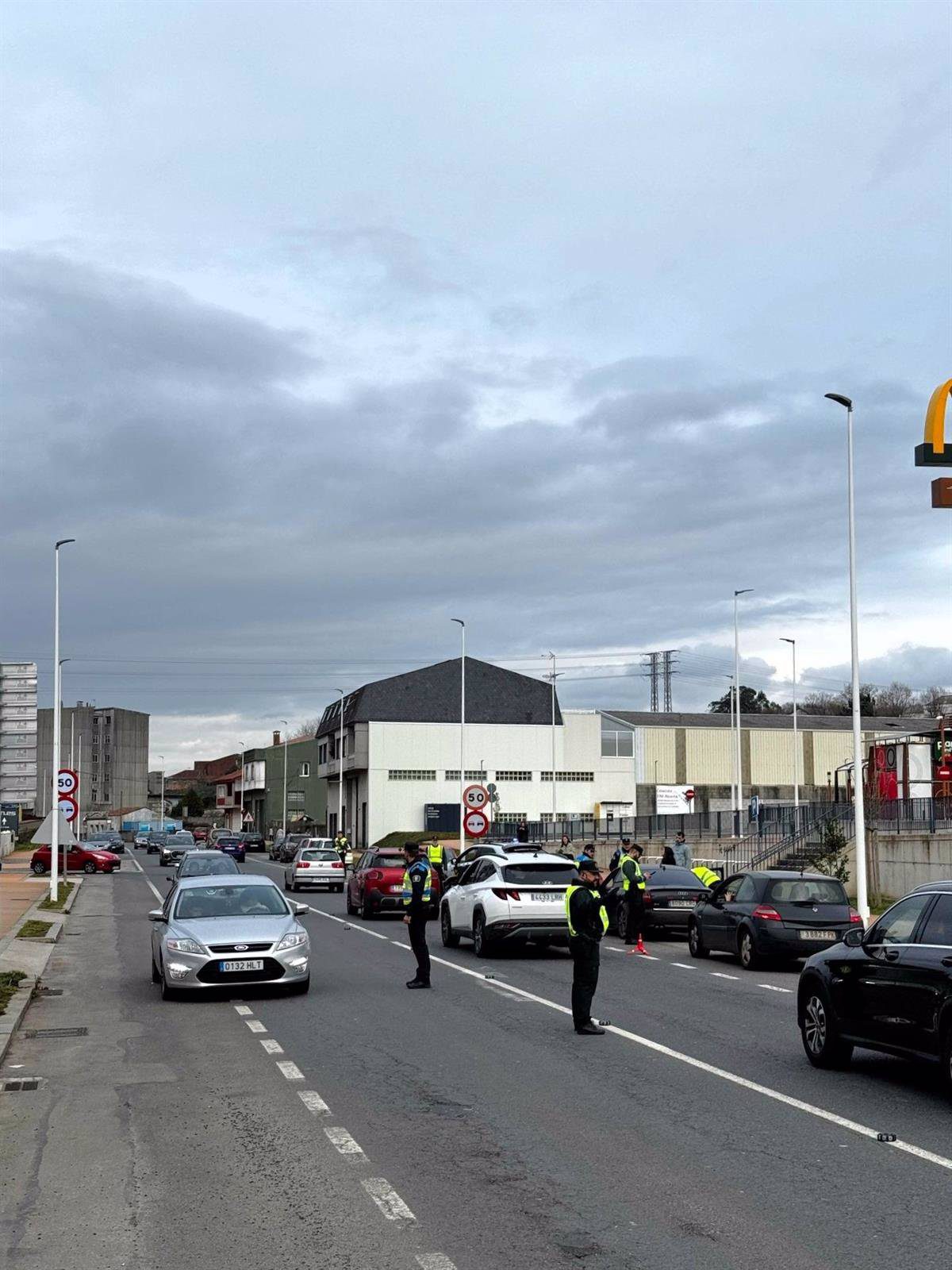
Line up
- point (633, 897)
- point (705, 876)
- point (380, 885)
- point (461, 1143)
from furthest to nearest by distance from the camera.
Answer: point (380, 885) → point (705, 876) → point (633, 897) → point (461, 1143)

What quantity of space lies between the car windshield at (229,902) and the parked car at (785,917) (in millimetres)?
6993

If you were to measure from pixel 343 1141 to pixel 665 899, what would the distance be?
1885cm

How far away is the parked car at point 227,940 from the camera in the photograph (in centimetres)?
1616

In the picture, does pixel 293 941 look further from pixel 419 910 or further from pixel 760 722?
pixel 760 722

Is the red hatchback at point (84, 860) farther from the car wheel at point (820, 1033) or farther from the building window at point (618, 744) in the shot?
the car wheel at point (820, 1033)

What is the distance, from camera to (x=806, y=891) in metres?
20.7

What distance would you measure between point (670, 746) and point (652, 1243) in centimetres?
9655

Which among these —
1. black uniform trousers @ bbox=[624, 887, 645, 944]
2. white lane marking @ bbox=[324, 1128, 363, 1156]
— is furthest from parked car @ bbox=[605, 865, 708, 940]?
white lane marking @ bbox=[324, 1128, 363, 1156]

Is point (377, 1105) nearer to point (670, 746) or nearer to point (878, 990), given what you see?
point (878, 990)

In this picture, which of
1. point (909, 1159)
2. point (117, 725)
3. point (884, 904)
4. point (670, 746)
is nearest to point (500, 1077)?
point (909, 1159)

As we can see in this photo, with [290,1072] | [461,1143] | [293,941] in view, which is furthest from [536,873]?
[461,1143]

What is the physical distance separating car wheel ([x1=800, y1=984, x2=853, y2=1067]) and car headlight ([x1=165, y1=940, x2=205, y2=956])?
7.14m

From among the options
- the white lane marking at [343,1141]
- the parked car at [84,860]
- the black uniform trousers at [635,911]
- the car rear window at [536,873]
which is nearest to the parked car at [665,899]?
the black uniform trousers at [635,911]

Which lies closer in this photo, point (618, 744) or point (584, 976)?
point (584, 976)
